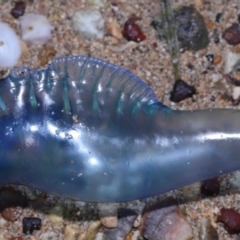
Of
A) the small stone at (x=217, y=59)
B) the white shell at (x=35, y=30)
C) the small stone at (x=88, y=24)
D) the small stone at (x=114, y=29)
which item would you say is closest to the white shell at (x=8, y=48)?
the white shell at (x=35, y=30)

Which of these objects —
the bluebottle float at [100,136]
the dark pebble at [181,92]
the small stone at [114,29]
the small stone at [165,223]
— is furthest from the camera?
the small stone at [114,29]

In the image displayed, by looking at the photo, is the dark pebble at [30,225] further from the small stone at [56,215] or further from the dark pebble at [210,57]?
the dark pebble at [210,57]

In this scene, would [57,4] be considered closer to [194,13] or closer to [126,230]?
[194,13]

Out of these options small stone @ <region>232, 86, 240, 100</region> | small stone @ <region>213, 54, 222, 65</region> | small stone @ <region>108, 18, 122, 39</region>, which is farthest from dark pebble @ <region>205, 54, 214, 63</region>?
small stone @ <region>108, 18, 122, 39</region>

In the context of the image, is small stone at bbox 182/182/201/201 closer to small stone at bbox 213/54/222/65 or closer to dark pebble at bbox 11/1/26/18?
small stone at bbox 213/54/222/65

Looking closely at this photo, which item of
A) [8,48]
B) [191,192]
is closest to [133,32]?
[8,48]
